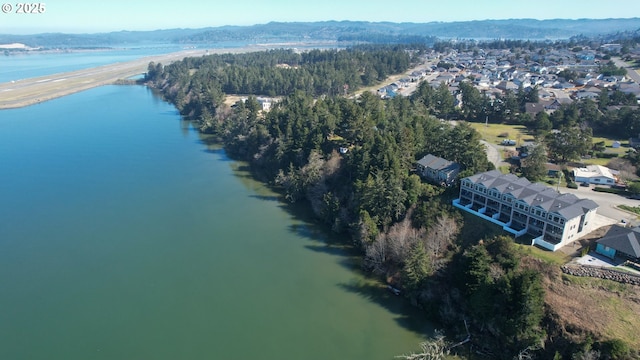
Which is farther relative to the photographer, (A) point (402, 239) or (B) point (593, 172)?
(B) point (593, 172)

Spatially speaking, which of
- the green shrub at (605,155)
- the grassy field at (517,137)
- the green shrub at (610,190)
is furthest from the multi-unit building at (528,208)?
the green shrub at (605,155)

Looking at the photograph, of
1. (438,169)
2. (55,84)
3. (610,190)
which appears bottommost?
(610,190)

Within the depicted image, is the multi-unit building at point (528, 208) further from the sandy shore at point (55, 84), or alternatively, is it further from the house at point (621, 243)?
the sandy shore at point (55, 84)

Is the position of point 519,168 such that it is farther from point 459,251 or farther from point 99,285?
point 99,285

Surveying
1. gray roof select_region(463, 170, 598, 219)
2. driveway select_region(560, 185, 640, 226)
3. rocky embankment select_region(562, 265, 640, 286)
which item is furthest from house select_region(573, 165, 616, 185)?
rocky embankment select_region(562, 265, 640, 286)

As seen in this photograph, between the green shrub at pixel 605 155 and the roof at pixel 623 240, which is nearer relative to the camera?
the roof at pixel 623 240

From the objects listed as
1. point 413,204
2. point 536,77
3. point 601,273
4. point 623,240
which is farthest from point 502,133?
point 536,77

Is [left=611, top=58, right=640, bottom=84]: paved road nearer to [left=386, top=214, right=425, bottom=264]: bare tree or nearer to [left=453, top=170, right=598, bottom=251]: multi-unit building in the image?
[left=453, top=170, right=598, bottom=251]: multi-unit building

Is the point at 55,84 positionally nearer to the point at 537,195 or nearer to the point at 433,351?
the point at 537,195
